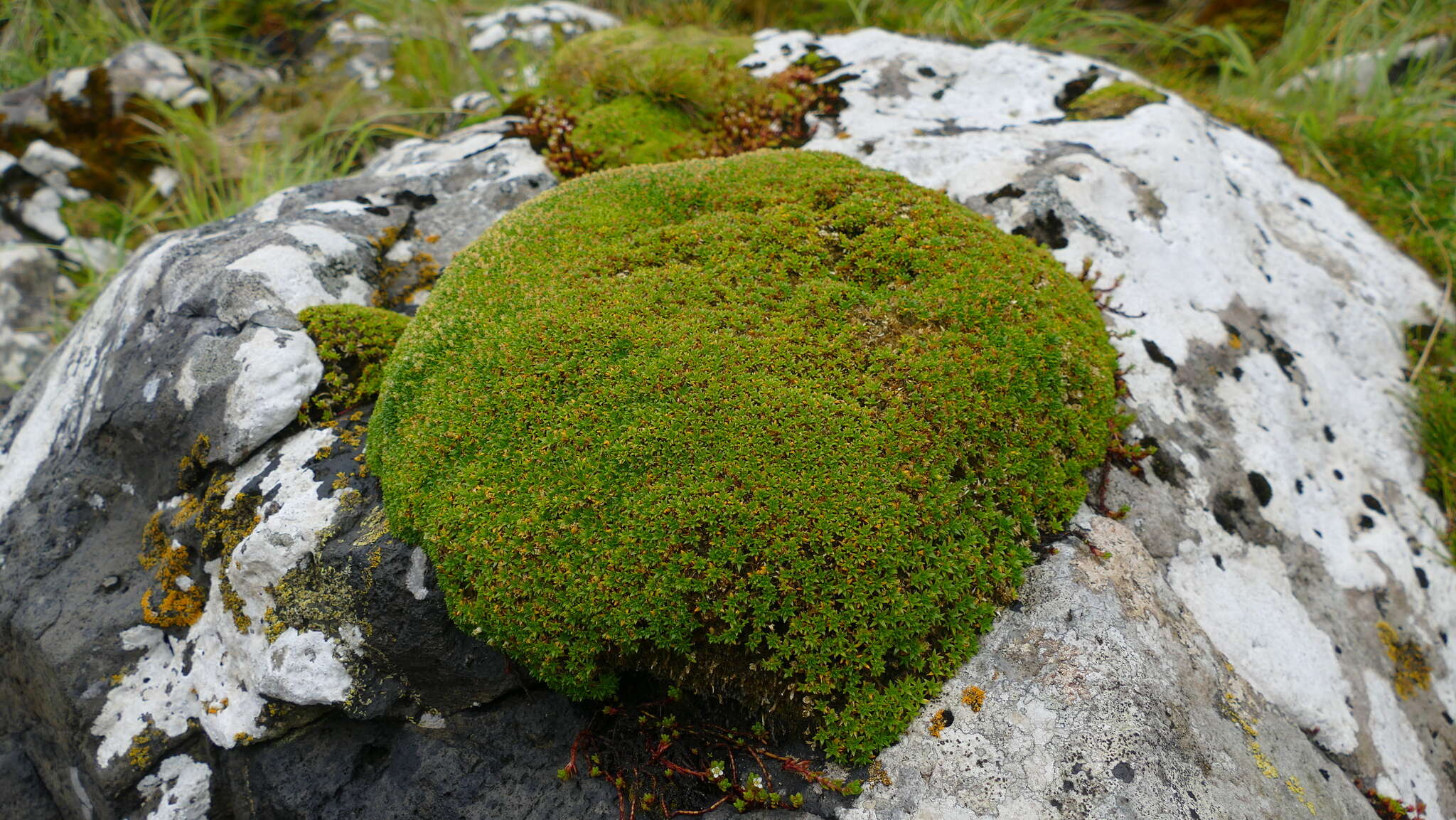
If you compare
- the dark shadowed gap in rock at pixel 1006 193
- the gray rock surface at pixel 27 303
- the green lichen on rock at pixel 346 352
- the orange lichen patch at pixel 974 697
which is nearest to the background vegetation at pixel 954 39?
the gray rock surface at pixel 27 303

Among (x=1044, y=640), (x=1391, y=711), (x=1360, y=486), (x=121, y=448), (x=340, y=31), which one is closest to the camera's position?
(x=1044, y=640)

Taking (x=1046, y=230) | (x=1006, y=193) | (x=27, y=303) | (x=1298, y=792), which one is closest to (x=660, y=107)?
(x=1006, y=193)

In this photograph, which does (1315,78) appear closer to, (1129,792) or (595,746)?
(1129,792)

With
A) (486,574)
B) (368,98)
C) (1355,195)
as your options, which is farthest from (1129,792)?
(368,98)

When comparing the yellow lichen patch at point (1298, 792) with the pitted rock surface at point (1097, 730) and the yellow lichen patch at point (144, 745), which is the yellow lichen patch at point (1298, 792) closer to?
the pitted rock surface at point (1097, 730)

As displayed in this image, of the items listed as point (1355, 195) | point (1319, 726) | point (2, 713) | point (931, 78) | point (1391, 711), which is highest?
point (931, 78)

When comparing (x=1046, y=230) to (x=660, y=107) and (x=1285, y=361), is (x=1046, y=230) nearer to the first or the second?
(x=1285, y=361)

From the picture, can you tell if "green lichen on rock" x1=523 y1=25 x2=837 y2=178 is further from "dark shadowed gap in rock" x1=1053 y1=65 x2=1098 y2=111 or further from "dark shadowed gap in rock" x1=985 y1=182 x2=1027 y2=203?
"dark shadowed gap in rock" x1=1053 y1=65 x2=1098 y2=111
